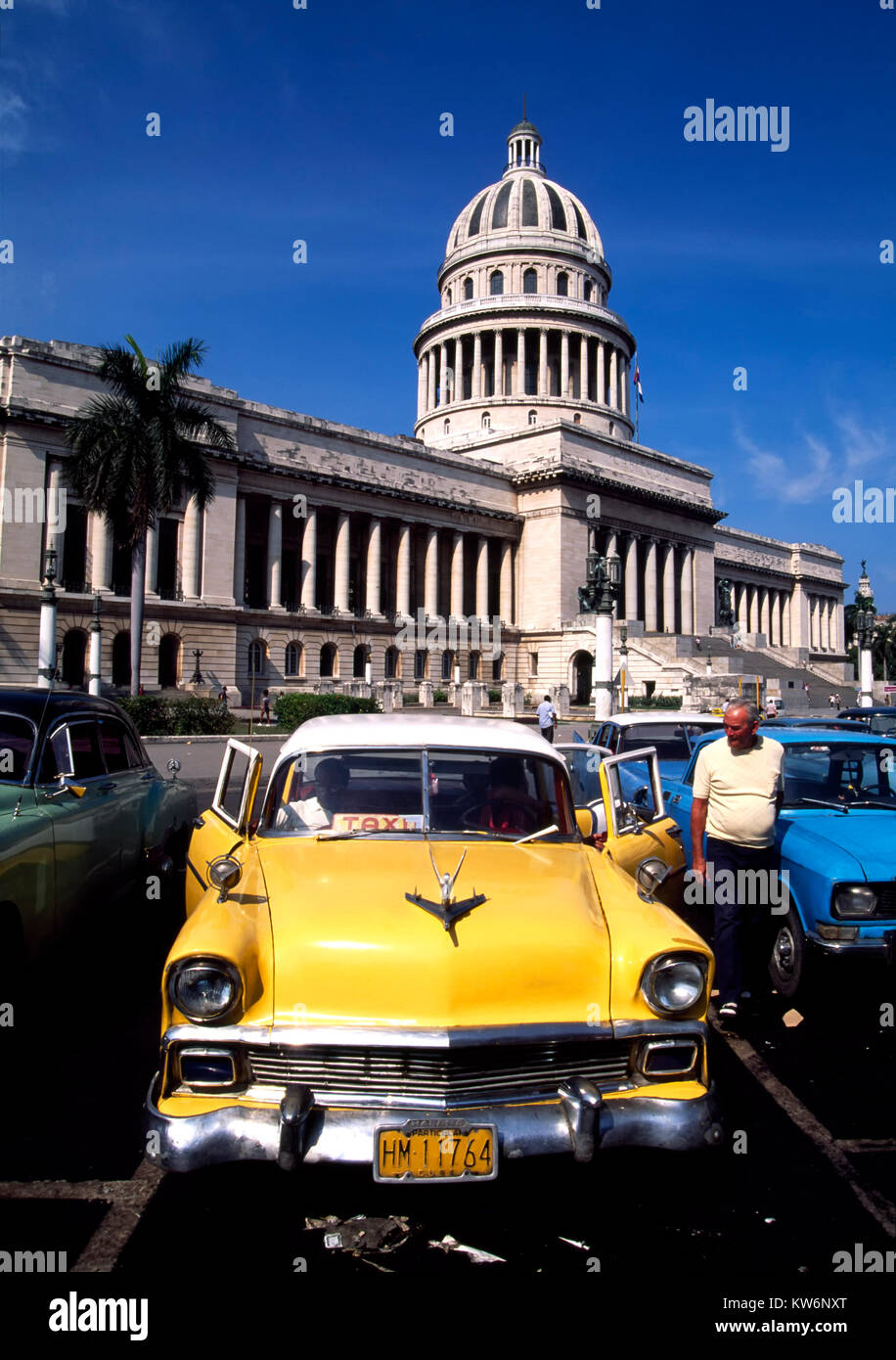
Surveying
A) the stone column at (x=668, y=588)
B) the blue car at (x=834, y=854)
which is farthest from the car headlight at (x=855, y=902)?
the stone column at (x=668, y=588)

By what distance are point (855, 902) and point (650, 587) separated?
191ft

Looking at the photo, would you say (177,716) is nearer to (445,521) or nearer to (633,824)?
(633,824)

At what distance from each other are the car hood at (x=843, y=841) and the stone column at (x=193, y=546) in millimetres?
39486

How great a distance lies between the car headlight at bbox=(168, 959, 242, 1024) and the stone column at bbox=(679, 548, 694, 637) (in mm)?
64948

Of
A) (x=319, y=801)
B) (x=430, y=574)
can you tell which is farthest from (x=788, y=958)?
(x=430, y=574)

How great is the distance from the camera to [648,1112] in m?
3.23

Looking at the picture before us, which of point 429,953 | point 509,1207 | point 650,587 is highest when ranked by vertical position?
point 650,587

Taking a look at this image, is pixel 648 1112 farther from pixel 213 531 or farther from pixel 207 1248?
pixel 213 531

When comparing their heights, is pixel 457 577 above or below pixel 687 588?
below

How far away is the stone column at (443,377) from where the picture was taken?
70.3 meters

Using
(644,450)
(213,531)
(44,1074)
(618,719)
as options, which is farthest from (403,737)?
(644,450)

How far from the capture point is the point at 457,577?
183 feet

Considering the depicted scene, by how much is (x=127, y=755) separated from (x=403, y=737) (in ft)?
11.8

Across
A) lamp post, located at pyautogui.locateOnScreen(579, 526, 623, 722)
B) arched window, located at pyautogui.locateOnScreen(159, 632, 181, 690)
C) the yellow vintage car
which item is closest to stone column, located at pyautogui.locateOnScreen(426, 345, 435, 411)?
arched window, located at pyautogui.locateOnScreen(159, 632, 181, 690)
